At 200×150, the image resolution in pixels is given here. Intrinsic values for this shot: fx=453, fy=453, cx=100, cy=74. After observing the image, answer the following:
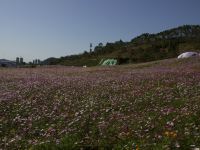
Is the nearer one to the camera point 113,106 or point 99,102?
point 113,106

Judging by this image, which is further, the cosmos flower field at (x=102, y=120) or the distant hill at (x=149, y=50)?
the distant hill at (x=149, y=50)

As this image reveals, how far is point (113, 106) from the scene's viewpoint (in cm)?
1927

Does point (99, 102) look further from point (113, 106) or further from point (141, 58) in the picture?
point (141, 58)

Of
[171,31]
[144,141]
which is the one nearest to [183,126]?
[144,141]

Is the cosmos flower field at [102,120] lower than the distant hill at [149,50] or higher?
lower

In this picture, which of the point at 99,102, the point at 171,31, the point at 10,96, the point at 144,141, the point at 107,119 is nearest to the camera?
the point at 144,141

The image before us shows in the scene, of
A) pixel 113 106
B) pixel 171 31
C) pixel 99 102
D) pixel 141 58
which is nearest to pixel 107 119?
pixel 113 106

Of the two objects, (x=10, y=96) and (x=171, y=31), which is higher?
(x=171, y=31)

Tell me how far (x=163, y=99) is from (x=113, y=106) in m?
2.70

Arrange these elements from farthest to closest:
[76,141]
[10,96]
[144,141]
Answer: [10,96]
[76,141]
[144,141]

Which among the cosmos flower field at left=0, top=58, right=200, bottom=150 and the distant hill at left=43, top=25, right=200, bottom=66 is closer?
the cosmos flower field at left=0, top=58, right=200, bottom=150

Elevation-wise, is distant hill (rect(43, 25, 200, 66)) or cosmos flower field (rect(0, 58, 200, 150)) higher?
distant hill (rect(43, 25, 200, 66))

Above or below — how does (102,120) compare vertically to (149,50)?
below

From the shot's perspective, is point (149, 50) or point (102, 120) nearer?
point (102, 120)
